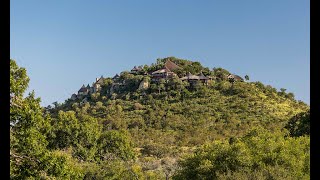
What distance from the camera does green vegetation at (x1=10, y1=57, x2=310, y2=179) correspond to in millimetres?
11812

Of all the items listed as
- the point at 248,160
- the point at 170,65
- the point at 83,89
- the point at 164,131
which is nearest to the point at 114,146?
the point at 164,131

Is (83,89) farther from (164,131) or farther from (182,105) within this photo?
(164,131)

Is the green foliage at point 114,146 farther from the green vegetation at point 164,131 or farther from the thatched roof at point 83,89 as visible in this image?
the thatched roof at point 83,89

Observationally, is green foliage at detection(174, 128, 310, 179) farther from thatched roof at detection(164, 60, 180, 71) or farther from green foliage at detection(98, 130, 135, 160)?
thatched roof at detection(164, 60, 180, 71)

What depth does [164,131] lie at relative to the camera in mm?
54219

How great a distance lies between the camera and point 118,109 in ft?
206

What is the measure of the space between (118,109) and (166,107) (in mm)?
7386

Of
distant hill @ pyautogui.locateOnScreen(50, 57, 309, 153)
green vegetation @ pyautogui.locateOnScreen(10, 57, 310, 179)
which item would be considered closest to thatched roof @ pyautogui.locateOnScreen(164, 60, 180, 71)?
distant hill @ pyautogui.locateOnScreen(50, 57, 309, 153)

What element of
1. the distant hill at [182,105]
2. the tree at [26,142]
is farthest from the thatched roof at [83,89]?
the tree at [26,142]

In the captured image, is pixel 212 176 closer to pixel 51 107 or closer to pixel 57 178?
pixel 57 178

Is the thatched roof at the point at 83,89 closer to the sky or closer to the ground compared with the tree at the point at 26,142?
closer to the sky

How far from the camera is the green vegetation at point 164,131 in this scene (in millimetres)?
11812
